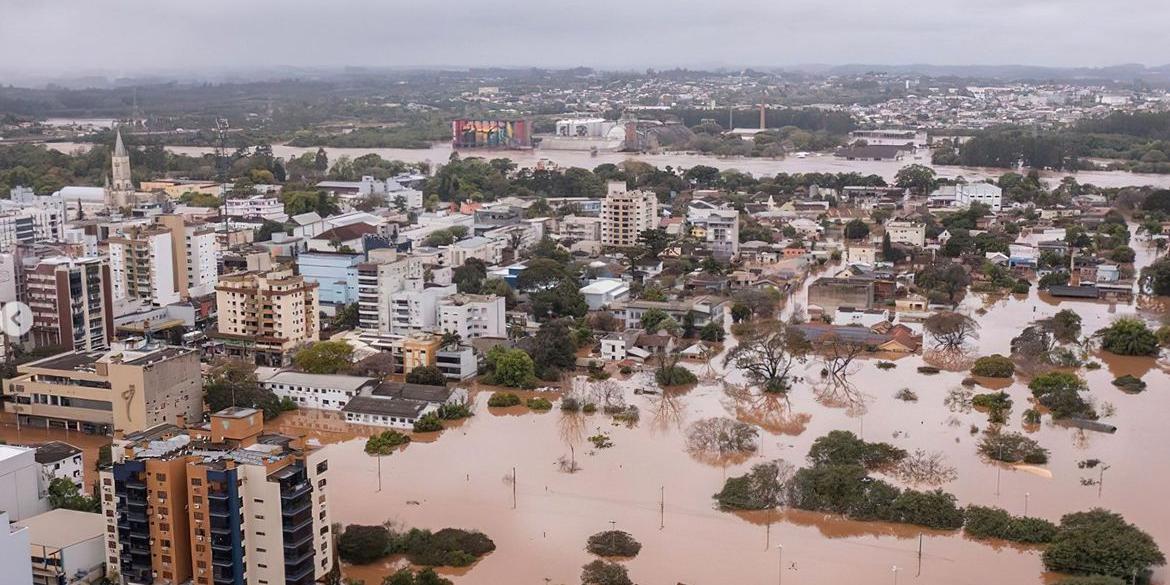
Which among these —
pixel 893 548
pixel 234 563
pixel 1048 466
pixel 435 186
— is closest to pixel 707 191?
pixel 435 186

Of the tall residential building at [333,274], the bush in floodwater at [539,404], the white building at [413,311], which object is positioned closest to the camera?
the bush in floodwater at [539,404]

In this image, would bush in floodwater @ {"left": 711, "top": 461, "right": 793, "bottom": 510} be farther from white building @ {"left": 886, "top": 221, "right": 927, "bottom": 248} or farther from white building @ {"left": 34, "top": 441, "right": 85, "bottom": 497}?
white building @ {"left": 886, "top": 221, "right": 927, "bottom": 248}

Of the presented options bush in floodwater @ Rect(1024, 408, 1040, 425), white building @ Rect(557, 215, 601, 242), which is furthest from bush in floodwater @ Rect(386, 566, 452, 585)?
white building @ Rect(557, 215, 601, 242)

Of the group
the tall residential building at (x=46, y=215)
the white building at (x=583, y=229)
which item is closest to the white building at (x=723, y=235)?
the white building at (x=583, y=229)

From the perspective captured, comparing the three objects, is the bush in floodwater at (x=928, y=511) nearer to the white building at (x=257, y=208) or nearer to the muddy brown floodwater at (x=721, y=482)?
the muddy brown floodwater at (x=721, y=482)

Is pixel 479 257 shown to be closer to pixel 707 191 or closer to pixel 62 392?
pixel 62 392

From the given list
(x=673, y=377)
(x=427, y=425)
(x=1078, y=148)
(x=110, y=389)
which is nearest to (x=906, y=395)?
(x=673, y=377)
